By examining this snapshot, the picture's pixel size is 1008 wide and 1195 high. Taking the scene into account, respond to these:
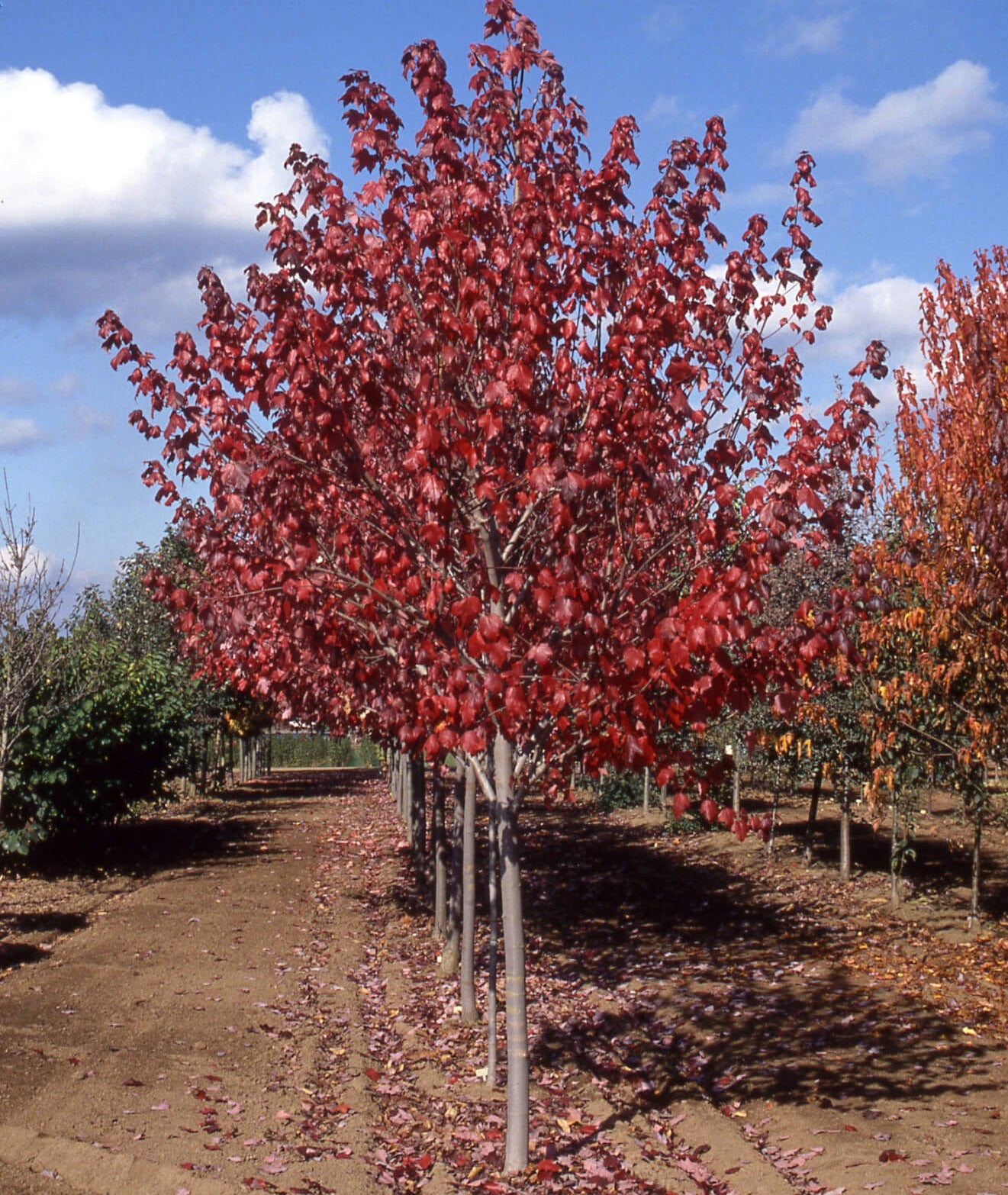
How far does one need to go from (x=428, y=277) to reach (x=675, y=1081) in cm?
613

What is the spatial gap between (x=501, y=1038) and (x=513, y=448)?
5.38m

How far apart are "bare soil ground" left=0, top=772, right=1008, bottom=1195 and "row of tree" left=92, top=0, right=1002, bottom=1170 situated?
133cm

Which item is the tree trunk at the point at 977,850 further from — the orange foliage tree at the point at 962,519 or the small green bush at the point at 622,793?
the small green bush at the point at 622,793

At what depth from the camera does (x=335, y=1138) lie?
6746mm

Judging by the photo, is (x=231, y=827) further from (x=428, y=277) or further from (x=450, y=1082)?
(x=428, y=277)

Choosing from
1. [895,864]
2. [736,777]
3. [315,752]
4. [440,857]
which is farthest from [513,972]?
[315,752]

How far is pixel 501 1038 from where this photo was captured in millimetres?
9266

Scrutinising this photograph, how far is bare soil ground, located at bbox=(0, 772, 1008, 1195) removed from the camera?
625 centimetres

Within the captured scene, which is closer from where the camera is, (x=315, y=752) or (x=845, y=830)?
(x=845, y=830)

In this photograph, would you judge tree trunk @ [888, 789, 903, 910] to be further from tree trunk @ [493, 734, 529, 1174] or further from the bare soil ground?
tree trunk @ [493, 734, 529, 1174]

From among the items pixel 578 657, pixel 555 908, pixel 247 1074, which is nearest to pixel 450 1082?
pixel 247 1074

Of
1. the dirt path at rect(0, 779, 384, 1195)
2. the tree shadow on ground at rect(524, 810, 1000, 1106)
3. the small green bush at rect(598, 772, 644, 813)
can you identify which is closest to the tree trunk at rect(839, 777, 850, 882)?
the tree shadow on ground at rect(524, 810, 1000, 1106)

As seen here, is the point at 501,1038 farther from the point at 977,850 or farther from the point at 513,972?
the point at 977,850

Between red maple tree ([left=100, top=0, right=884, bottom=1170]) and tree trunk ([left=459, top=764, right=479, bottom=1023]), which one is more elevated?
red maple tree ([left=100, top=0, right=884, bottom=1170])
